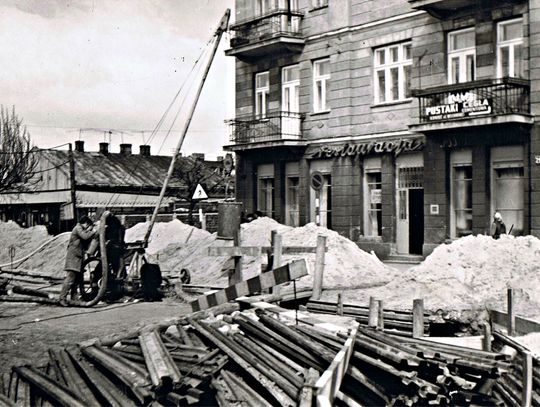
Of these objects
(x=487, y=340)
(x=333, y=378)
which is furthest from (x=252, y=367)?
(x=487, y=340)

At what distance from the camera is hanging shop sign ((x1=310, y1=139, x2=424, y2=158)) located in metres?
25.8

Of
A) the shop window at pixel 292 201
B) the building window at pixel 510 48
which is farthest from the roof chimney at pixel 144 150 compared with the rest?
the building window at pixel 510 48

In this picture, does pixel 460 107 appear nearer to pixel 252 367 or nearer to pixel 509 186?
pixel 509 186

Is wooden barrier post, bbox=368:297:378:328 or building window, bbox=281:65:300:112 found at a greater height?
building window, bbox=281:65:300:112

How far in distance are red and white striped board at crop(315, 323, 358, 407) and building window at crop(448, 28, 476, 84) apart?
682 inches

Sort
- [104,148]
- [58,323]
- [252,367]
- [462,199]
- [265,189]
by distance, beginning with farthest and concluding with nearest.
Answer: [104,148]
[265,189]
[462,199]
[58,323]
[252,367]

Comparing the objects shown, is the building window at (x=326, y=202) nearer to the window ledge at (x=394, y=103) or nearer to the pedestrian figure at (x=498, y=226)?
the window ledge at (x=394, y=103)

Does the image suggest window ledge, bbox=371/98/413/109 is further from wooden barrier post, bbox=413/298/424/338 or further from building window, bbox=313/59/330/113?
wooden barrier post, bbox=413/298/424/338

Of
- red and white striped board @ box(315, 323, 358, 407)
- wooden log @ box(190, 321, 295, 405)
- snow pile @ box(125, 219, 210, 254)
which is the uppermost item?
snow pile @ box(125, 219, 210, 254)

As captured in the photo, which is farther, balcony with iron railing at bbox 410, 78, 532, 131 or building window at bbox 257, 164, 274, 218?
building window at bbox 257, 164, 274, 218

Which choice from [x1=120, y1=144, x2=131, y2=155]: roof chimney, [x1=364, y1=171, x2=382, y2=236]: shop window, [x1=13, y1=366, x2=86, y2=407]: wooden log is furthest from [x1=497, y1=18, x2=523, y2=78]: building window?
[x1=120, y1=144, x2=131, y2=155]: roof chimney

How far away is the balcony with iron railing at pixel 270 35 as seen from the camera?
29.9m

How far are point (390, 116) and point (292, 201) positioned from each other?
657cm

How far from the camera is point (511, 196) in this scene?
75.7 feet
